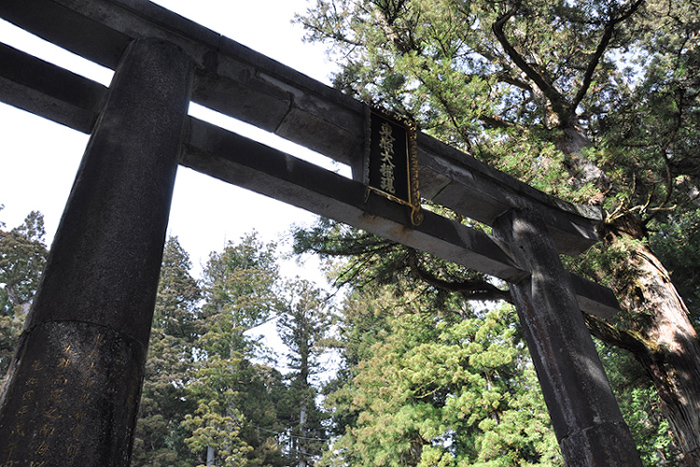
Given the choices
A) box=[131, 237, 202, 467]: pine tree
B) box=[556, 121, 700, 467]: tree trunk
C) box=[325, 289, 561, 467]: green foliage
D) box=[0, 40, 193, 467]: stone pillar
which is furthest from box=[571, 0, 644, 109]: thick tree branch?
box=[131, 237, 202, 467]: pine tree

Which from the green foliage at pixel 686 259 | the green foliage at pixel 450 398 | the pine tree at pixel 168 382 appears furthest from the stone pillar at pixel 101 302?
the pine tree at pixel 168 382

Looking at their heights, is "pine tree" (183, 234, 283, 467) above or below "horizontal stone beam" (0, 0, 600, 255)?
above

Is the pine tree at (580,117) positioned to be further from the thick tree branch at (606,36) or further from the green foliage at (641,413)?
the green foliage at (641,413)

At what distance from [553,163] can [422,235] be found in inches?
148

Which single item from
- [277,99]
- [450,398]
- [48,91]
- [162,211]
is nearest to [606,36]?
[277,99]

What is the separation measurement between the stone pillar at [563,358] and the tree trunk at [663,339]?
1896 mm

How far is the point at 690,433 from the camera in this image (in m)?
5.14

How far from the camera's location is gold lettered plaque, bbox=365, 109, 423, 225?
167 inches

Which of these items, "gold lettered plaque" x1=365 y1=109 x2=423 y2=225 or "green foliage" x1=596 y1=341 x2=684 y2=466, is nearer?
"gold lettered plaque" x1=365 y1=109 x2=423 y2=225

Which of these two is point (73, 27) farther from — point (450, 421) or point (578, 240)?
point (450, 421)

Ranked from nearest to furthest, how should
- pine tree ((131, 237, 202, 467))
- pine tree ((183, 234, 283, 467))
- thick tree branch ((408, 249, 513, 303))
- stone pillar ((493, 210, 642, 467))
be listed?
stone pillar ((493, 210, 642, 467)), thick tree branch ((408, 249, 513, 303)), pine tree ((183, 234, 283, 467)), pine tree ((131, 237, 202, 467))

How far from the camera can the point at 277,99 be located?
4035 mm

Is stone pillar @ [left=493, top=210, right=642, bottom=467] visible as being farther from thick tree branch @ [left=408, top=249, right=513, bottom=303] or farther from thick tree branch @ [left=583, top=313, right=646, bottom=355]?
thick tree branch @ [left=408, top=249, right=513, bottom=303]

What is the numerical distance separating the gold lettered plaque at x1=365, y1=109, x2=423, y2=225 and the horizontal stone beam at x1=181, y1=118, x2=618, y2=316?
0.09 m
